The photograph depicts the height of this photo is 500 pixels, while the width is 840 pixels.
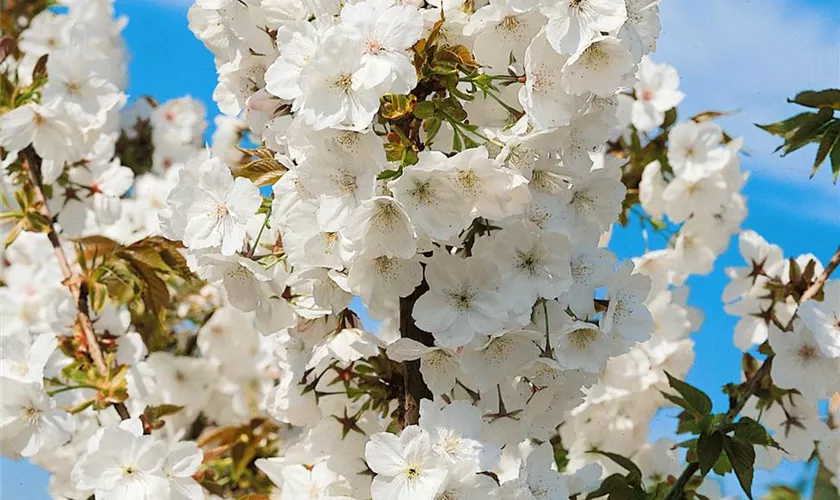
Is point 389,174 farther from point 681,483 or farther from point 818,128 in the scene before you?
point 818,128

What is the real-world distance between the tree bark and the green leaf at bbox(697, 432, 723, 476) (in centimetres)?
47

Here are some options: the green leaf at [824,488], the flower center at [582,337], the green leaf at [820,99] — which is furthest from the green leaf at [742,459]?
the green leaf at [824,488]

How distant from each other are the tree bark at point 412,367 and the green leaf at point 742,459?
507mm

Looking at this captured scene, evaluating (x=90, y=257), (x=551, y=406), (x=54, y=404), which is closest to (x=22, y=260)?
(x=90, y=257)

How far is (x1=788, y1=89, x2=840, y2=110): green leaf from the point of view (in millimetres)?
1675

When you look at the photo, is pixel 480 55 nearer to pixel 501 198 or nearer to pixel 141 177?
pixel 501 198

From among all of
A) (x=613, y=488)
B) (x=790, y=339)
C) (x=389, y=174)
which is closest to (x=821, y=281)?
(x=790, y=339)

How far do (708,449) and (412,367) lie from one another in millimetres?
518

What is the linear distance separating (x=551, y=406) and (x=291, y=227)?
1.41ft

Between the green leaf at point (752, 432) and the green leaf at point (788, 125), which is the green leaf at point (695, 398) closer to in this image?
the green leaf at point (752, 432)

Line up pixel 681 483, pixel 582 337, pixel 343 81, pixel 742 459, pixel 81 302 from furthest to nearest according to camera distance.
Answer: pixel 81 302
pixel 681 483
pixel 742 459
pixel 582 337
pixel 343 81

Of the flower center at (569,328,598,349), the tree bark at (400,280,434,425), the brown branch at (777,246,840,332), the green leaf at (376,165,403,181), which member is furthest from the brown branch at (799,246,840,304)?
the green leaf at (376,165,403,181)

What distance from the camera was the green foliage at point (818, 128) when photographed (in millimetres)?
1675

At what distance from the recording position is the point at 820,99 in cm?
168
